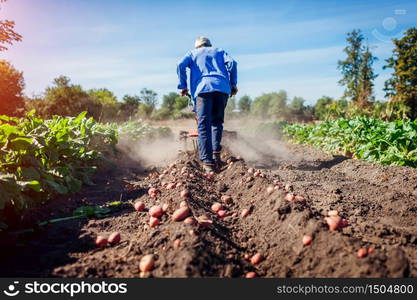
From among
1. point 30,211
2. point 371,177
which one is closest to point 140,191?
point 30,211

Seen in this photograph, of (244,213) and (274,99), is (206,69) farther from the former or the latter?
(274,99)

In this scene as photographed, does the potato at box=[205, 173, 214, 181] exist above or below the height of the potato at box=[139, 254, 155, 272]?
above

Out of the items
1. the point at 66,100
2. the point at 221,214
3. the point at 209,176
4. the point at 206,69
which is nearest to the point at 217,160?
the point at 209,176

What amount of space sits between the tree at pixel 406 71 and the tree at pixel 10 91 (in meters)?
35.2

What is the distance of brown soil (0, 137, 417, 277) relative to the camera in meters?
1.73

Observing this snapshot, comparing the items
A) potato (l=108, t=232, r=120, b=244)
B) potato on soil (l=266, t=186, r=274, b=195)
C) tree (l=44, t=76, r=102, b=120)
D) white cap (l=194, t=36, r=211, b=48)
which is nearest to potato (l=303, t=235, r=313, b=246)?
potato on soil (l=266, t=186, r=274, b=195)

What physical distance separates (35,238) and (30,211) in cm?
66

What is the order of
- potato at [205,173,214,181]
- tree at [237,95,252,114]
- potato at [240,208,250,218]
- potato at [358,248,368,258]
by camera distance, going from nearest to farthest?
potato at [358,248,368,258] < potato at [240,208,250,218] < potato at [205,173,214,181] < tree at [237,95,252,114]

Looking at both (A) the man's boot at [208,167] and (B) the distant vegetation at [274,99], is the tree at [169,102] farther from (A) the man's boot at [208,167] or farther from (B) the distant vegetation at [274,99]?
(A) the man's boot at [208,167]

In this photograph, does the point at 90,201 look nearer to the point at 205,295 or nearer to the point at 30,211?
the point at 30,211

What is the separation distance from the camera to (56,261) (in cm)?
204

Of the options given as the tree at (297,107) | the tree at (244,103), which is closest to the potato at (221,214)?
the tree at (297,107)

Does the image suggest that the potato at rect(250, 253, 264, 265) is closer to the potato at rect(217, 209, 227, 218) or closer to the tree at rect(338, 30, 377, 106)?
the potato at rect(217, 209, 227, 218)

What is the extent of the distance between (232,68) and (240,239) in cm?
379
